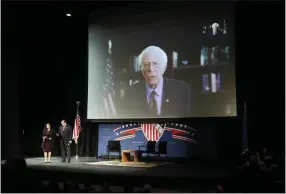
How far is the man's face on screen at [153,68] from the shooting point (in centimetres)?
966

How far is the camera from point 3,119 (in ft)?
27.3

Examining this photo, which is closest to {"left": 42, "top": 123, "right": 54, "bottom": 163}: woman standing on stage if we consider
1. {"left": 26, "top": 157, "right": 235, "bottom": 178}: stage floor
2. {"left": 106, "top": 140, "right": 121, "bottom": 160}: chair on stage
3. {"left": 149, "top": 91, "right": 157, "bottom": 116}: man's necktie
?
{"left": 26, "top": 157, "right": 235, "bottom": 178}: stage floor

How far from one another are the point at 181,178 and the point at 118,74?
178 inches

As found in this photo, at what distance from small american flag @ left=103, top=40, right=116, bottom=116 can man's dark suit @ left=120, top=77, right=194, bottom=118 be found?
0.40m

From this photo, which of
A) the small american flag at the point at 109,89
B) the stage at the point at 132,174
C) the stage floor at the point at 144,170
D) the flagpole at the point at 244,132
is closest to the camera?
the stage at the point at 132,174

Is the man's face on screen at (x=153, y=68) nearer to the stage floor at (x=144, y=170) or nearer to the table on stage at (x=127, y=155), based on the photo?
the table on stage at (x=127, y=155)

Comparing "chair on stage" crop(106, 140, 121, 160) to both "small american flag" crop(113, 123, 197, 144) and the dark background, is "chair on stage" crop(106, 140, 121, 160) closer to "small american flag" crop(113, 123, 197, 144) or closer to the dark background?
"small american flag" crop(113, 123, 197, 144)

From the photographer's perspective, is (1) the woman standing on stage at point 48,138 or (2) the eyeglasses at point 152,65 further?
(2) the eyeglasses at point 152,65

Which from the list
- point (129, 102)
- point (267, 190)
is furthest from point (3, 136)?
point (267, 190)

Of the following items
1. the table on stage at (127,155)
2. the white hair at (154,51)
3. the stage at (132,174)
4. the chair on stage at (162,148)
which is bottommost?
the stage at (132,174)

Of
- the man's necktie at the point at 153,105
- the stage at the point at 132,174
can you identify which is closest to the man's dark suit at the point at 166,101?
the man's necktie at the point at 153,105

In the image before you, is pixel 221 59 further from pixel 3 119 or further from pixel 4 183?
pixel 4 183

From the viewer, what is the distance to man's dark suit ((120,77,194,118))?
30.6 feet

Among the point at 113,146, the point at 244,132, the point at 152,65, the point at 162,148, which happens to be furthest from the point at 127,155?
the point at 244,132
